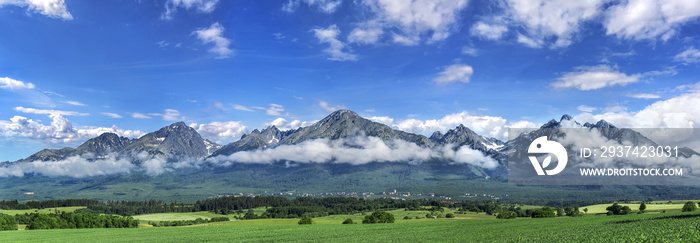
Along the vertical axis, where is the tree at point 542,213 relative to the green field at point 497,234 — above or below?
below

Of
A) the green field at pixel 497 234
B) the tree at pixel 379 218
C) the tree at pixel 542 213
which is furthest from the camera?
the tree at pixel 379 218

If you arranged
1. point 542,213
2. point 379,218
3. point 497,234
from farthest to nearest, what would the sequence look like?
point 379,218
point 542,213
point 497,234

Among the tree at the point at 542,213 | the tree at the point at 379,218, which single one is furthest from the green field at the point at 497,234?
the tree at the point at 379,218

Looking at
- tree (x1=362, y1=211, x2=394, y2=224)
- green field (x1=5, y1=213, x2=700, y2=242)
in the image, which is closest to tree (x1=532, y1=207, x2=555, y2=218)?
tree (x1=362, y1=211, x2=394, y2=224)

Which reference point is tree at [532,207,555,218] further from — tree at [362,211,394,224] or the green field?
the green field

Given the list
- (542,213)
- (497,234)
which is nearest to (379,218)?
(542,213)

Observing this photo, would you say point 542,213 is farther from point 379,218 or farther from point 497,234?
point 497,234

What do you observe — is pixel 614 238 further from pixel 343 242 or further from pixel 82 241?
pixel 82 241

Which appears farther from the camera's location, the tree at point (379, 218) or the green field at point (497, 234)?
the tree at point (379, 218)

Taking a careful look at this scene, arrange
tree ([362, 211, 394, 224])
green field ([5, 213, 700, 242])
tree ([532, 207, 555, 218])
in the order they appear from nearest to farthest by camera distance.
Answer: green field ([5, 213, 700, 242])
tree ([532, 207, 555, 218])
tree ([362, 211, 394, 224])

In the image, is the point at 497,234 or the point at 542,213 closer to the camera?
the point at 497,234

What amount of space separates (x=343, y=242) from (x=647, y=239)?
1111 inches

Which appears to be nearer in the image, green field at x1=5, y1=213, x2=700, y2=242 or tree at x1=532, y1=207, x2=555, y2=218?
green field at x1=5, y1=213, x2=700, y2=242

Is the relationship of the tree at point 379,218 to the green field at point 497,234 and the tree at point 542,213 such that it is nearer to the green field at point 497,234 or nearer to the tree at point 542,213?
the tree at point 542,213
